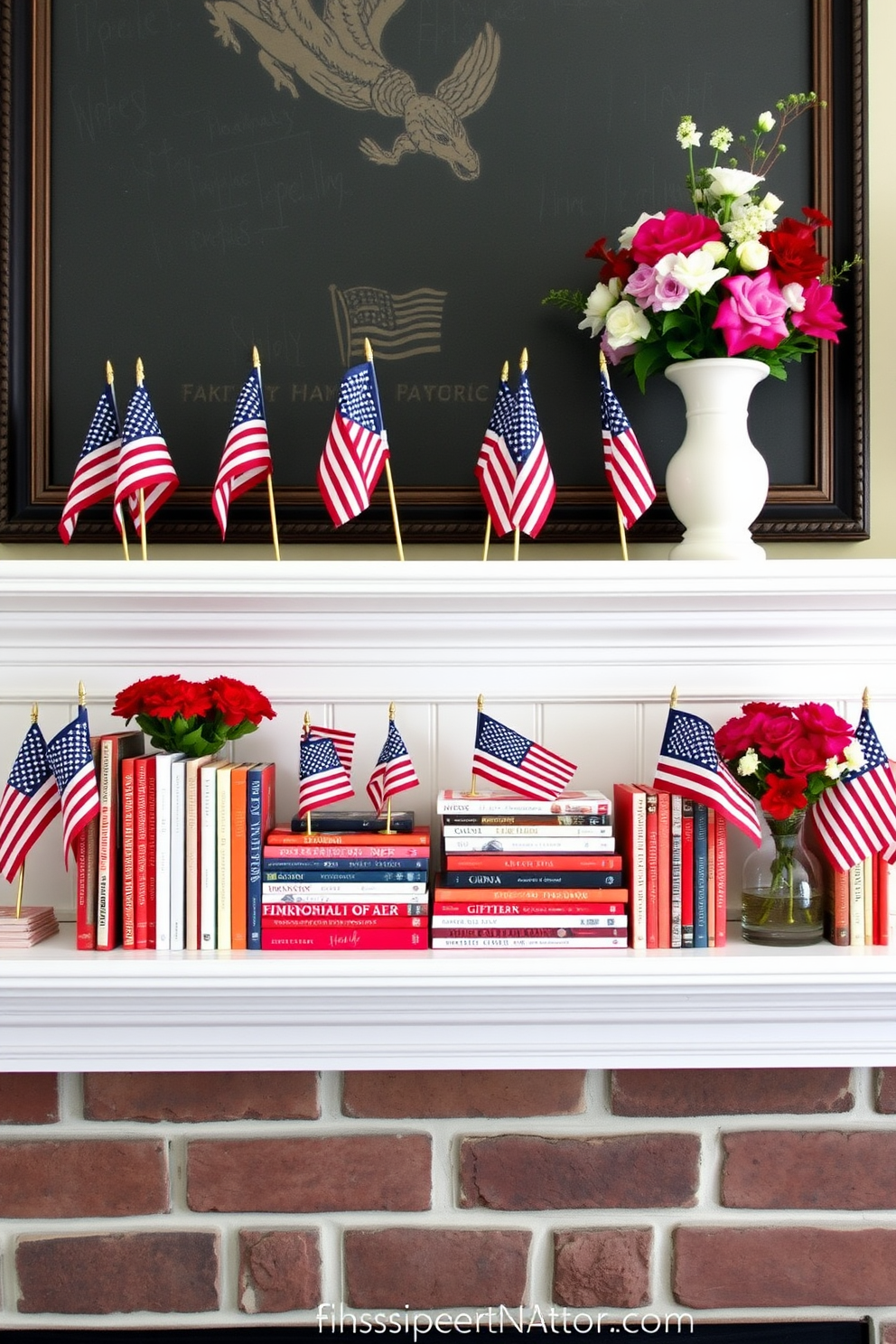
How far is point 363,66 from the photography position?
1326mm

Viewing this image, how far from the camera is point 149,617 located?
1237 mm

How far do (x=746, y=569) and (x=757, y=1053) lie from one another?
0.55 metres

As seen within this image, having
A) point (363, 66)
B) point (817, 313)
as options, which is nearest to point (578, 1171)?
point (817, 313)

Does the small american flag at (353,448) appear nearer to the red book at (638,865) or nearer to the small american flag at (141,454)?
the small american flag at (141,454)

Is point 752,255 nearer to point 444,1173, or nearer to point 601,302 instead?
point 601,302

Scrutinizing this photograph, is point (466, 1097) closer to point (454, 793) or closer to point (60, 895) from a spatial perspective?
point (454, 793)

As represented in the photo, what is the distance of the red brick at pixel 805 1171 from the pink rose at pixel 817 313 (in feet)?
3.11

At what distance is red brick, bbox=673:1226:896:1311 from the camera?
4.08ft

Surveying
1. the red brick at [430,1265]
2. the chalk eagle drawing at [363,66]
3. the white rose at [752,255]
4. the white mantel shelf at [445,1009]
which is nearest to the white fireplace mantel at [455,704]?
the white mantel shelf at [445,1009]

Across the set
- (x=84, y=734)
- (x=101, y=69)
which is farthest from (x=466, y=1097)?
(x=101, y=69)

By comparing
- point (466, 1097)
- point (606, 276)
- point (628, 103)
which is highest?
point (628, 103)

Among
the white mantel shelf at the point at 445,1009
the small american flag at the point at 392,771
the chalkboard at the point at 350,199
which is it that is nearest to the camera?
the white mantel shelf at the point at 445,1009

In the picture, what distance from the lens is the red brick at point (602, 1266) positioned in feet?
4.07

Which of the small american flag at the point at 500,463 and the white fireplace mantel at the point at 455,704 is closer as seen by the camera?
the white fireplace mantel at the point at 455,704
